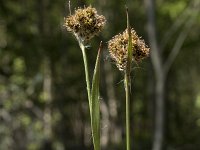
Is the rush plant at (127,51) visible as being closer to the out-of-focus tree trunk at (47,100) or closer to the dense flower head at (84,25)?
the dense flower head at (84,25)

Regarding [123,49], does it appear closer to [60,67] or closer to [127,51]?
[127,51]

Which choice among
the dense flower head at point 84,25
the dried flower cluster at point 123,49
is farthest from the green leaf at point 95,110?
the dense flower head at point 84,25

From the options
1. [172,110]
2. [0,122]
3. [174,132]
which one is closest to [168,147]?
[0,122]

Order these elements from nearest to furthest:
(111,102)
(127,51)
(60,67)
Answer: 1. (127,51)
2. (60,67)
3. (111,102)

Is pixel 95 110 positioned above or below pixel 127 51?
below

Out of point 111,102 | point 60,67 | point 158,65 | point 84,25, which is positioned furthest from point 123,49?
point 111,102

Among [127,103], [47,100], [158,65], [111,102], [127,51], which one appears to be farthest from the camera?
[111,102]

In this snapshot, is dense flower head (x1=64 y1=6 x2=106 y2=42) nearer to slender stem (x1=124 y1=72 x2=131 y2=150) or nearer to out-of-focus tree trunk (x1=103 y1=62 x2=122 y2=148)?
slender stem (x1=124 y1=72 x2=131 y2=150)

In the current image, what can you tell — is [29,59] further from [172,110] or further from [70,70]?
[172,110]
